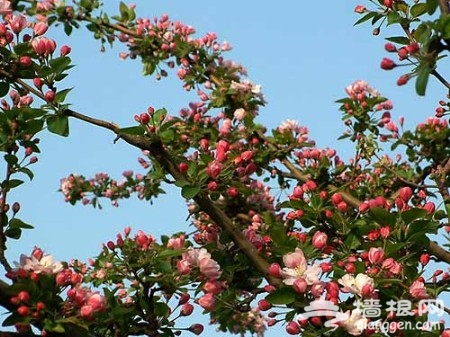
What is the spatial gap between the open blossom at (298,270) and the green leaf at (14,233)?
1.16 metres

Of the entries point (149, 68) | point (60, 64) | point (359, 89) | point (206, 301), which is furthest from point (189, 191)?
point (149, 68)

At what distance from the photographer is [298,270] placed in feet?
8.13

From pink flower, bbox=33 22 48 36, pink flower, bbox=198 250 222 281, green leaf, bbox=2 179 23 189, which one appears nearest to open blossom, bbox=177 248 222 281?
pink flower, bbox=198 250 222 281

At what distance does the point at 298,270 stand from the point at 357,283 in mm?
222

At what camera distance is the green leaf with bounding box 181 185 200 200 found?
105 inches

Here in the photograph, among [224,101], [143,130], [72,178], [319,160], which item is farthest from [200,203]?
[72,178]

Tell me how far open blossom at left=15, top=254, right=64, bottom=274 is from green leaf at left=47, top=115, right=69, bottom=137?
0.57m

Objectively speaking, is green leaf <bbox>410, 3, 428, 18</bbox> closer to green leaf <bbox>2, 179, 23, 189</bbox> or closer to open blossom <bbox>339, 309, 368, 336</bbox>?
open blossom <bbox>339, 309, 368, 336</bbox>

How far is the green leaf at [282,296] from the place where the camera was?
2445 millimetres

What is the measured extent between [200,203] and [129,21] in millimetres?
3769

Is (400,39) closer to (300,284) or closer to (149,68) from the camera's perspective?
(300,284)

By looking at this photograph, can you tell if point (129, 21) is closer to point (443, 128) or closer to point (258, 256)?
point (443, 128)

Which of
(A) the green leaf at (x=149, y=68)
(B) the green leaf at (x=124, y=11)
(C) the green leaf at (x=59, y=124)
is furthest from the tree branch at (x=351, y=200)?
(B) the green leaf at (x=124, y=11)

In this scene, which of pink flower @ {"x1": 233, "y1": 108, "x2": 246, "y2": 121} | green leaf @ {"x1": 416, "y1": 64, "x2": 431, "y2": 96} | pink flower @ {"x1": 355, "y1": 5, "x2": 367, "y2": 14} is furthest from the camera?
pink flower @ {"x1": 233, "y1": 108, "x2": 246, "y2": 121}
